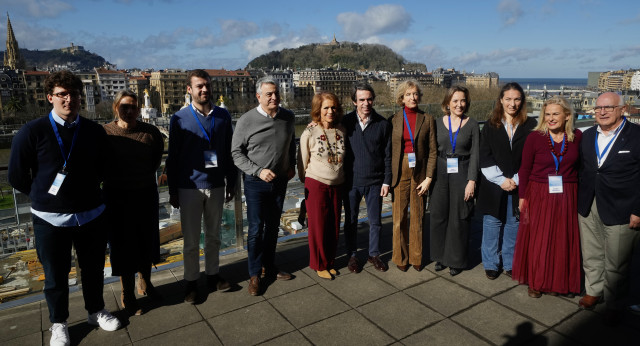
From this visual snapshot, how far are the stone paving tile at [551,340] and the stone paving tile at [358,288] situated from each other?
0.98m

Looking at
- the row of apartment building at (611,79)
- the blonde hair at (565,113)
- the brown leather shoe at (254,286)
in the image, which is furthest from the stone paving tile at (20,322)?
the row of apartment building at (611,79)

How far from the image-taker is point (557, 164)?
9.09ft

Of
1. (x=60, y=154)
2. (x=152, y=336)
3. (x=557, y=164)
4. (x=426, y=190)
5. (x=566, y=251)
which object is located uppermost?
(x=60, y=154)

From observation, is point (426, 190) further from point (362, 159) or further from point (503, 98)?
point (503, 98)

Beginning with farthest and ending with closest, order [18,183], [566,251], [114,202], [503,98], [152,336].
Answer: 1. [503,98]
2. [566,251]
3. [114,202]
4. [152,336]
5. [18,183]

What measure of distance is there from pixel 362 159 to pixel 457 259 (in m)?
1.14

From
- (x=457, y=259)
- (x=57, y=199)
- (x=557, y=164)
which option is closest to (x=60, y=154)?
(x=57, y=199)

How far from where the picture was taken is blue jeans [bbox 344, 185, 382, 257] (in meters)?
3.28

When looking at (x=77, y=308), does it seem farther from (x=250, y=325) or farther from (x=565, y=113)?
(x=565, y=113)

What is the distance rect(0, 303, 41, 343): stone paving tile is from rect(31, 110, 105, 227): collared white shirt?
0.78 metres

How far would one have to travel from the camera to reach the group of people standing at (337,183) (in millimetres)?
2377

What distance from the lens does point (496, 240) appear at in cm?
328

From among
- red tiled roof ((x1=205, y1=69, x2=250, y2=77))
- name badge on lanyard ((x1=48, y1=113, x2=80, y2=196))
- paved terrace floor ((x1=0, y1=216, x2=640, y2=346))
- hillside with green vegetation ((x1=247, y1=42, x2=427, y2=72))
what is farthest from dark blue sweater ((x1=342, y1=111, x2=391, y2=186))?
hillside with green vegetation ((x1=247, y1=42, x2=427, y2=72))

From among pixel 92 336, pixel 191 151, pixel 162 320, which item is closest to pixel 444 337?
pixel 162 320
